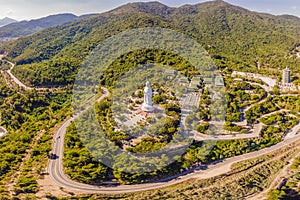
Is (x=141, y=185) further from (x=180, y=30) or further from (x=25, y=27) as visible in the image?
(x=25, y=27)

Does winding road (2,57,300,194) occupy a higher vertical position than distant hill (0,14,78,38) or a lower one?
lower

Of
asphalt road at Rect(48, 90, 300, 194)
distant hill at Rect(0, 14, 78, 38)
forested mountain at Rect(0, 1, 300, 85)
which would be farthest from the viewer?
distant hill at Rect(0, 14, 78, 38)

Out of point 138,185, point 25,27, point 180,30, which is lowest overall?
point 138,185

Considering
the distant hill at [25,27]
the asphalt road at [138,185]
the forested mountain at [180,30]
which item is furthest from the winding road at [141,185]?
the distant hill at [25,27]

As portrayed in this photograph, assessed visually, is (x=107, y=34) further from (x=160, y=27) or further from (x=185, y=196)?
(x=185, y=196)

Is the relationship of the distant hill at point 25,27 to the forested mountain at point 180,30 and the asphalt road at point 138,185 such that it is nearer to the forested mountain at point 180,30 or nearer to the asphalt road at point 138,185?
the forested mountain at point 180,30

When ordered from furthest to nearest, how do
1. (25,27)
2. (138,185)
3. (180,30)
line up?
(25,27), (180,30), (138,185)

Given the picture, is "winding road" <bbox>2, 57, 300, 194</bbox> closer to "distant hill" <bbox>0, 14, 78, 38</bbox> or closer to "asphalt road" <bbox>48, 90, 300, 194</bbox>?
"asphalt road" <bbox>48, 90, 300, 194</bbox>

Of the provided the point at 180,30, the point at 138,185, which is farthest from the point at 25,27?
the point at 138,185

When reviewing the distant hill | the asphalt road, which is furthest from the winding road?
the distant hill

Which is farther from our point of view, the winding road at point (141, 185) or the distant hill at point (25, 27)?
the distant hill at point (25, 27)
